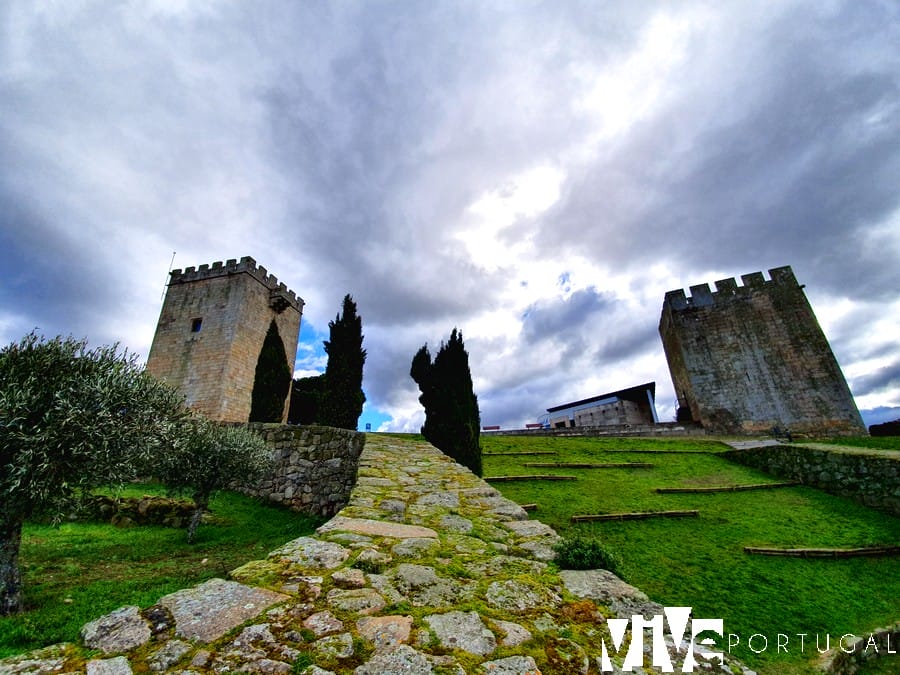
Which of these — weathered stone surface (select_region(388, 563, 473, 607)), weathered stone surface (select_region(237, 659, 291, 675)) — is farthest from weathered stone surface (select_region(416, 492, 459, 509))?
weathered stone surface (select_region(237, 659, 291, 675))

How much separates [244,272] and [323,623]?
2592 cm

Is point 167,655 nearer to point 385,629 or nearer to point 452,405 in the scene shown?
point 385,629

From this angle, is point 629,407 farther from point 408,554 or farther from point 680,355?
point 408,554

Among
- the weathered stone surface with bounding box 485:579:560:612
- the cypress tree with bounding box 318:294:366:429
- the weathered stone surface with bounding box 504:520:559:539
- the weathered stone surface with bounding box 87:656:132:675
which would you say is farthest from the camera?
the cypress tree with bounding box 318:294:366:429

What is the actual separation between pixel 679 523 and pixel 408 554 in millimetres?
6816

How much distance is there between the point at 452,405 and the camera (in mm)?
11102

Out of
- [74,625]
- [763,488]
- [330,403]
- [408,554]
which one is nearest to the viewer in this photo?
[408,554]

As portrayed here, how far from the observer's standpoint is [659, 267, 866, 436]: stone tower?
21.2 m

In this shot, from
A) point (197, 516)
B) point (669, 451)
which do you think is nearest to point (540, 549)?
point (197, 516)

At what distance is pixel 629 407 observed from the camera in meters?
31.6

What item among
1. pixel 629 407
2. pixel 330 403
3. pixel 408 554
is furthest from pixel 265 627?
pixel 629 407

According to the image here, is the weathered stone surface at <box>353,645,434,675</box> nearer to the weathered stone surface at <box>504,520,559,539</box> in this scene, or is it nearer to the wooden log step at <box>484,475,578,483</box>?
the weathered stone surface at <box>504,520,559,539</box>

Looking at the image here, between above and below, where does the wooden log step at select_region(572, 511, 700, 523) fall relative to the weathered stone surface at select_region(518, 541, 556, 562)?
below

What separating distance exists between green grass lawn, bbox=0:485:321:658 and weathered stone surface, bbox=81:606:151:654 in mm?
974
